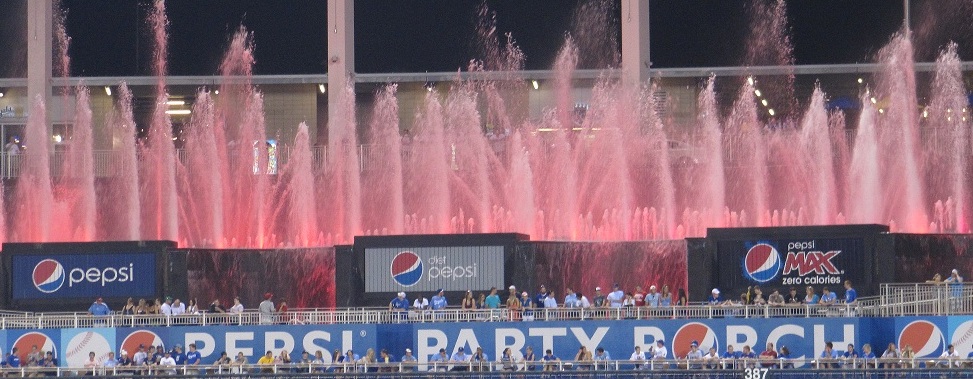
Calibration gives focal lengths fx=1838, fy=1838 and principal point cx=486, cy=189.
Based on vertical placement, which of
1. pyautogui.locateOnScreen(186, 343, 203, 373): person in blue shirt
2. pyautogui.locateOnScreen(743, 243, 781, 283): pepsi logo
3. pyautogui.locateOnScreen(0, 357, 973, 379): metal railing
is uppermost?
pyautogui.locateOnScreen(743, 243, 781, 283): pepsi logo

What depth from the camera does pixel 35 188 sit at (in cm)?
5528

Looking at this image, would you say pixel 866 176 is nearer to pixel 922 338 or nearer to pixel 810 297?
pixel 810 297

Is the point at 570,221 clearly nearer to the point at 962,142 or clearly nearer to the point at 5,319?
the point at 962,142

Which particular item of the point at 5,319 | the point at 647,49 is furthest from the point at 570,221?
the point at 5,319

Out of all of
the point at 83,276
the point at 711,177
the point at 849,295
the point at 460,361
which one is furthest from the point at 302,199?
the point at 849,295

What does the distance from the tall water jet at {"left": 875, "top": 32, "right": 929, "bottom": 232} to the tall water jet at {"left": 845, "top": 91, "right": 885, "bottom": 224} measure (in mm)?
329

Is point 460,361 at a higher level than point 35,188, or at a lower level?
lower

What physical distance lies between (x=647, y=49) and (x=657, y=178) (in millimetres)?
5348

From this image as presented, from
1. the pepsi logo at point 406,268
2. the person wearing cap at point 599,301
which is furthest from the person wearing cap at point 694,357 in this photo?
the pepsi logo at point 406,268

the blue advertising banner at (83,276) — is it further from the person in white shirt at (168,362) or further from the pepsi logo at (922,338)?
the pepsi logo at (922,338)

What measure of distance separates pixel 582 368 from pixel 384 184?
57.0 ft

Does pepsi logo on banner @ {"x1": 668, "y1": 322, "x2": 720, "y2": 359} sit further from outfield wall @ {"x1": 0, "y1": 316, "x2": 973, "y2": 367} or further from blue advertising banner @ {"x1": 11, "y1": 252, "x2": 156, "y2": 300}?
blue advertising banner @ {"x1": 11, "y1": 252, "x2": 156, "y2": 300}

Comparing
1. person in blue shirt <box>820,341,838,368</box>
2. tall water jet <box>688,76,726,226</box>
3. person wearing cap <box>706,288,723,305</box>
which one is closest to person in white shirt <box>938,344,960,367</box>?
person in blue shirt <box>820,341,838,368</box>

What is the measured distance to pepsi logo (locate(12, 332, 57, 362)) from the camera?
42.0 meters
